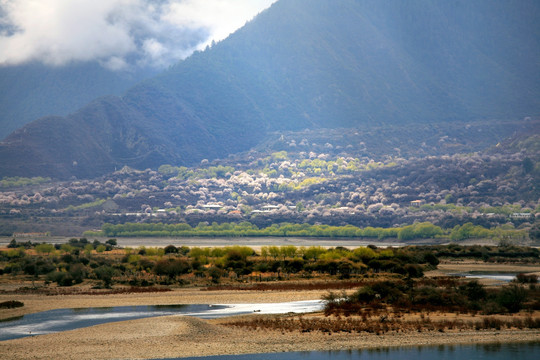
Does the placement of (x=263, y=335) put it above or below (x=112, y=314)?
below

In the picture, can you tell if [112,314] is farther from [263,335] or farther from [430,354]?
[430,354]

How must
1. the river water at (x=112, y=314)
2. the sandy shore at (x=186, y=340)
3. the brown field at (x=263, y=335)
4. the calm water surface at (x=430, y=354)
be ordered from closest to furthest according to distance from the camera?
the calm water surface at (x=430, y=354) < the sandy shore at (x=186, y=340) < the brown field at (x=263, y=335) < the river water at (x=112, y=314)

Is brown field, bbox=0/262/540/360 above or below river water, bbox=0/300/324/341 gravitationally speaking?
below

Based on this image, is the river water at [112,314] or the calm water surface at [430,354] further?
the river water at [112,314]

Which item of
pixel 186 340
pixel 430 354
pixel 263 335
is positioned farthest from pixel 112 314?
pixel 430 354

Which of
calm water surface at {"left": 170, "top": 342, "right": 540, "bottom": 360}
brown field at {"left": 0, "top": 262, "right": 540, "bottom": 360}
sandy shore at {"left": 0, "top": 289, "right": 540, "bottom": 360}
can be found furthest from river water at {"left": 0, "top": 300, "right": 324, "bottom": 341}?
calm water surface at {"left": 170, "top": 342, "right": 540, "bottom": 360}

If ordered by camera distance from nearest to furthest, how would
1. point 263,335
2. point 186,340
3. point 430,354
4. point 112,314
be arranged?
point 430,354
point 186,340
point 263,335
point 112,314

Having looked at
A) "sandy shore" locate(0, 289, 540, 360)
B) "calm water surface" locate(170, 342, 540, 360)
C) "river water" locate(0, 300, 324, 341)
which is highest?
"river water" locate(0, 300, 324, 341)

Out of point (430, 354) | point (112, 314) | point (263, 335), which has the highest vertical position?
point (112, 314)

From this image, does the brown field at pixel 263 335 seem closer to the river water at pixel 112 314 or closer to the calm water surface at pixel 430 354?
the calm water surface at pixel 430 354

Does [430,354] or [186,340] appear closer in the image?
[430,354]

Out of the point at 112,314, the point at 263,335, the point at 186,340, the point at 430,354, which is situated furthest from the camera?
the point at 112,314

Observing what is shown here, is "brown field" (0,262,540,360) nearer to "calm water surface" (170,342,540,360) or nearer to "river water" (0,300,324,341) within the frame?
"calm water surface" (170,342,540,360)

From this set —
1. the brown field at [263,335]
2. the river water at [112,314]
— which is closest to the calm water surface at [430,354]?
the brown field at [263,335]
